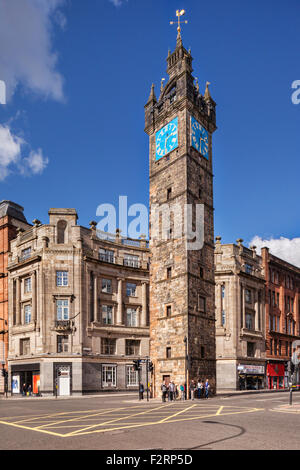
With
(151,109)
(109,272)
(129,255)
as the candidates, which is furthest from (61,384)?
(151,109)

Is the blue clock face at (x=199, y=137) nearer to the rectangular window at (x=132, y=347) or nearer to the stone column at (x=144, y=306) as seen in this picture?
the stone column at (x=144, y=306)

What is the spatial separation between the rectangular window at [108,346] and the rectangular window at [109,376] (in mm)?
1723

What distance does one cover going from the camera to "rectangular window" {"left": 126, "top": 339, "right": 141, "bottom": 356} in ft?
193

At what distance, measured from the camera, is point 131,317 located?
60.4 meters

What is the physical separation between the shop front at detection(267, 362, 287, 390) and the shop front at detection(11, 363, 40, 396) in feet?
113

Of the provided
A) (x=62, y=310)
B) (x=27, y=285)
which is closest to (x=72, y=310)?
(x=62, y=310)

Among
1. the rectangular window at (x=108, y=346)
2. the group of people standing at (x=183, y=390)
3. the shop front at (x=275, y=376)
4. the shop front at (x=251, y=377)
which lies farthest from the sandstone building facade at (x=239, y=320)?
the group of people standing at (x=183, y=390)

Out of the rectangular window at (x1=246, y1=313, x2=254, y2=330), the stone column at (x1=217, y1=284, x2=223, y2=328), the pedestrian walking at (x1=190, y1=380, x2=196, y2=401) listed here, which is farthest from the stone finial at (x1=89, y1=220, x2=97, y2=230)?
the rectangular window at (x1=246, y1=313, x2=254, y2=330)

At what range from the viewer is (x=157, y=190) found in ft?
160
